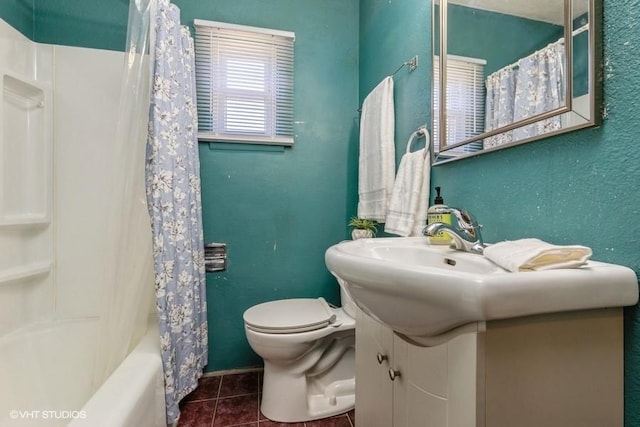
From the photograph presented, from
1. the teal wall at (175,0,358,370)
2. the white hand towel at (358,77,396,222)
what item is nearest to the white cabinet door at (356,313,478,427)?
the white hand towel at (358,77,396,222)

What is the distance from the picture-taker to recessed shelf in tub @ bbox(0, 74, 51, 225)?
127 cm

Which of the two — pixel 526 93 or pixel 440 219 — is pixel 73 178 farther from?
pixel 526 93

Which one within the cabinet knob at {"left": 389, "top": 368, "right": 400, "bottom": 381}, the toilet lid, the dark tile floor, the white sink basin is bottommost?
the dark tile floor

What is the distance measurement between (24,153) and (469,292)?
188 centimetres

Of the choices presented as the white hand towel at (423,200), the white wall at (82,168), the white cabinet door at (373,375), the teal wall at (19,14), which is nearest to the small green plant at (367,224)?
the white hand towel at (423,200)

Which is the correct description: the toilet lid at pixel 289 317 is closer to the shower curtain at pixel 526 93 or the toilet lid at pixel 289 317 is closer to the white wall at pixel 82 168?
the white wall at pixel 82 168

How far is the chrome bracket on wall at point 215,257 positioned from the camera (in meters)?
1.71

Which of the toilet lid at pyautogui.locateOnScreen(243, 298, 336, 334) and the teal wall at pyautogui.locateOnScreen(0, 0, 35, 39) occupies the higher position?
the teal wall at pyautogui.locateOnScreen(0, 0, 35, 39)

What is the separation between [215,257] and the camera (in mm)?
1723

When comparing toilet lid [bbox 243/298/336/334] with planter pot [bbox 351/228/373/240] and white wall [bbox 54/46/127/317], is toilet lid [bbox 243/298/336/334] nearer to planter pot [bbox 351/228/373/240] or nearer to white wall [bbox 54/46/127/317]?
planter pot [bbox 351/228/373/240]

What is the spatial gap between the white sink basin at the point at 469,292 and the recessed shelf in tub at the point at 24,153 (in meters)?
1.60

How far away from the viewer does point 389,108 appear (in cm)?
140

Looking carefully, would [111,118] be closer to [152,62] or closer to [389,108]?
[152,62]

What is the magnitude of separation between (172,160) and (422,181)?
3.31 ft
